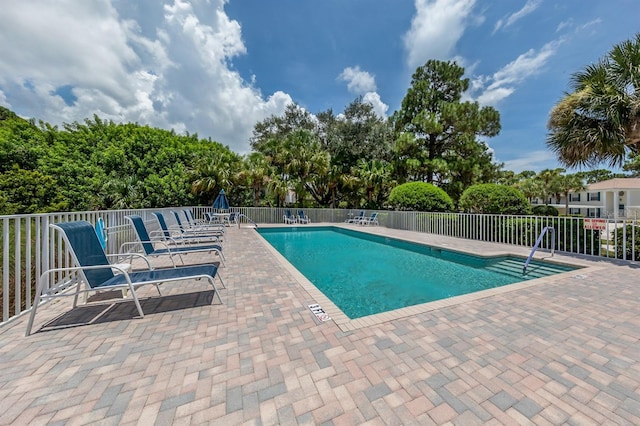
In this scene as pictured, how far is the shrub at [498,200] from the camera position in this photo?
35.9 ft

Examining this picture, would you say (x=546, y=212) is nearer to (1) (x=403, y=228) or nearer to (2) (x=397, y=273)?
(1) (x=403, y=228)

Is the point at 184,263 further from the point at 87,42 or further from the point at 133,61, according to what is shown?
the point at 133,61

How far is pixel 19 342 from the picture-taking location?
255 cm

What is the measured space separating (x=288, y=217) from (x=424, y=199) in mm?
9375

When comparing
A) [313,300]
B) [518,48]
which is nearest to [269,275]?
[313,300]

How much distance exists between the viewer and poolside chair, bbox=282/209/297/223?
18594 millimetres

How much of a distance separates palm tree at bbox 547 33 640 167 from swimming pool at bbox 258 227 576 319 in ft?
12.1

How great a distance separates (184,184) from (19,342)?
61.0 ft

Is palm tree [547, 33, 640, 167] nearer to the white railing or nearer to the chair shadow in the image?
the white railing

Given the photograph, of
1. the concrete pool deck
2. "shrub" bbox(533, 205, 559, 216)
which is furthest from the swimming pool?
"shrub" bbox(533, 205, 559, 216)

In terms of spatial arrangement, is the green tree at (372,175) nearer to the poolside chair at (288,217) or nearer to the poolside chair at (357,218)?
the poolside chair at (357,218)

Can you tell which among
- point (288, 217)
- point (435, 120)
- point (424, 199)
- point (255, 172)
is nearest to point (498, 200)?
point (424, 199)

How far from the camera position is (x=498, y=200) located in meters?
11.0

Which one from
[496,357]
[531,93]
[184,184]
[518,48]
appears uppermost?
[518,48]
